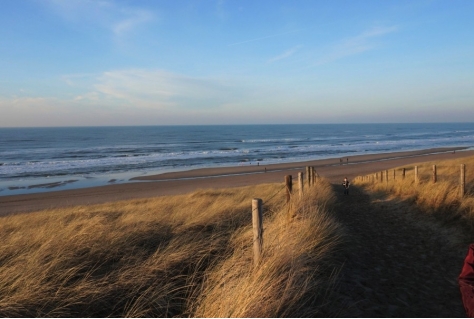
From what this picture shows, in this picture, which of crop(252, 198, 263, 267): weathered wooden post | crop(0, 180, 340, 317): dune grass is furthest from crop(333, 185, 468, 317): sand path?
crop(252, 198, 263, 267): weathered wooden post

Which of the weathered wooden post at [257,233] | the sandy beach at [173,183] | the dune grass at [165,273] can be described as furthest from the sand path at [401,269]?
the sandy beach at [173,183]

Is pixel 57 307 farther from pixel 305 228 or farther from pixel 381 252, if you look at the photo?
pixel 381 252

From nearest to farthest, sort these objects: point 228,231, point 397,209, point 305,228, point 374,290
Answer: point 374,290
point 305,228
point 228,231
point 397,209

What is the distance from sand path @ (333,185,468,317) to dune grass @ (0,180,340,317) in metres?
0.37

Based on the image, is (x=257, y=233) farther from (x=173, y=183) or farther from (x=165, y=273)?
(x=173, y=183)

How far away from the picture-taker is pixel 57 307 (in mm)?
3383

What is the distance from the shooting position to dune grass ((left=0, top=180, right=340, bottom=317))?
3373 mm

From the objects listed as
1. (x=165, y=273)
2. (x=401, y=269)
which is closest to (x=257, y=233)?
(x=165, y=273)

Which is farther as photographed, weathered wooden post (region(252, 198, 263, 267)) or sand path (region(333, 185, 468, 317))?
weathered wooden post (region(252, 198, 263, 267))

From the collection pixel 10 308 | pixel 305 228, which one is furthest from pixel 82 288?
pixel 305 228

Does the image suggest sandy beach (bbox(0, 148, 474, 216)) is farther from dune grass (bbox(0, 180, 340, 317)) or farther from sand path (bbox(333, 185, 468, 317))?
sand path (bbox(333, 185, 468, 317))

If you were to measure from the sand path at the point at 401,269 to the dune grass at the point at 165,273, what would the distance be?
0.37 metres

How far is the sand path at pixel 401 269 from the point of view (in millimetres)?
3920

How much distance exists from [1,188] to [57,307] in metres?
30.9
